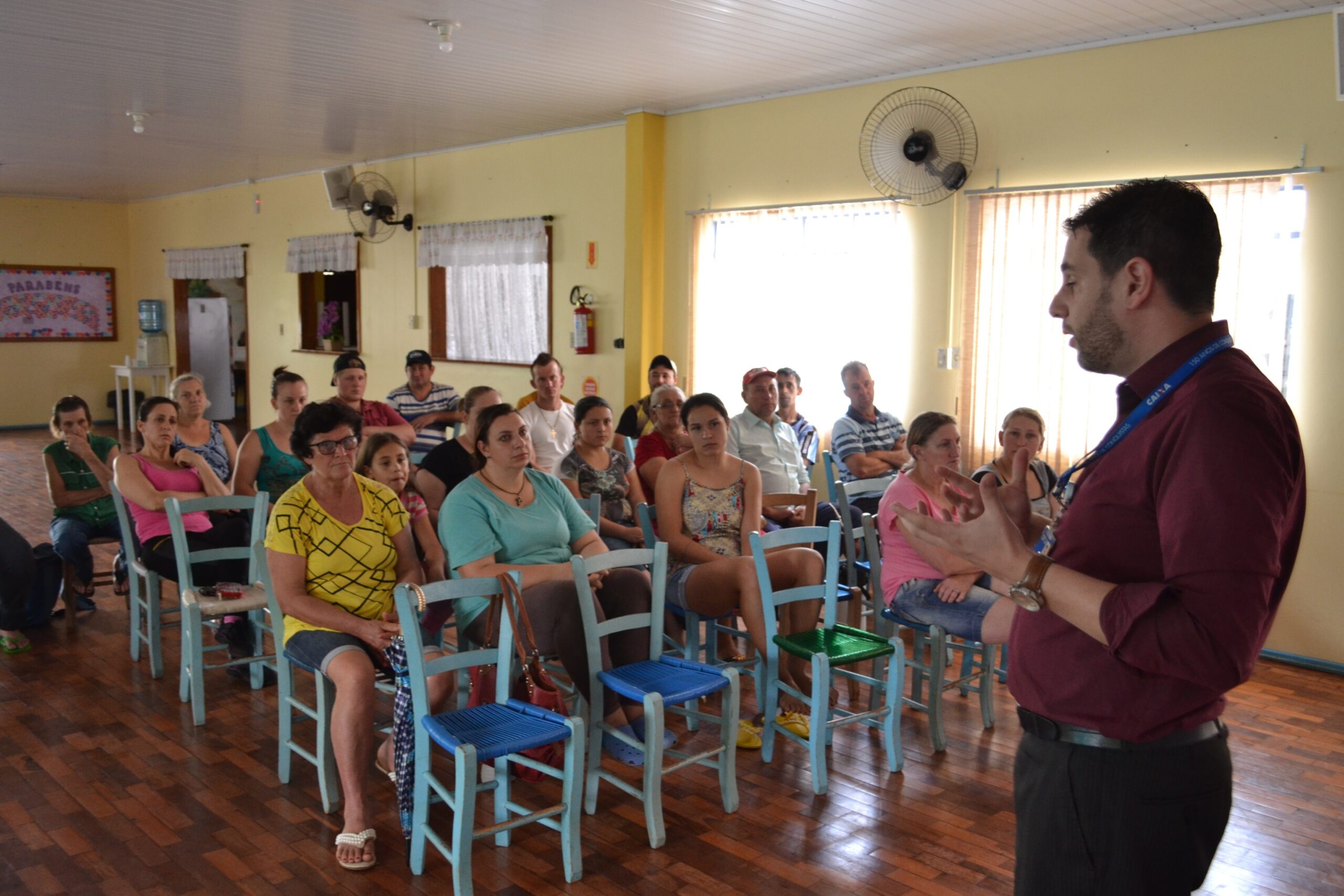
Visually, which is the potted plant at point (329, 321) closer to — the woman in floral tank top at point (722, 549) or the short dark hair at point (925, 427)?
the woman in floral tank top at point (722, 549)

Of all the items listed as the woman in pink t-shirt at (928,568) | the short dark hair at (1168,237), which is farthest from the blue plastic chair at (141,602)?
the short dark hair at (1168,237)

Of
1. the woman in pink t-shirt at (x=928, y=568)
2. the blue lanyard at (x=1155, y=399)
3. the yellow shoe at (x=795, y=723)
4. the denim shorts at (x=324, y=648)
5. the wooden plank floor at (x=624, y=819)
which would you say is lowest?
the wooden plank floor at (x=624, y=819)

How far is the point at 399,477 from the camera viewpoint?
3.89m

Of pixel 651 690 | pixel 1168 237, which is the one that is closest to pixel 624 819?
pixel 651 690

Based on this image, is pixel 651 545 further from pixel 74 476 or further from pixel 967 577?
pixel 74 476

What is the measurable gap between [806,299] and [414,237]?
13.8ft

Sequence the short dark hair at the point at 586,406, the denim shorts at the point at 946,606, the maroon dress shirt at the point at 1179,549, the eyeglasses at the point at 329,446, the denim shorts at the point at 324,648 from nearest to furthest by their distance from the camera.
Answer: the maroon dress shirt at the point at 1179,549
the denim shorts at the point at 324,648
the eyeglasses at the point at 329,446
the denim shorts at the point at 946,606
the short dark hair at the point at 586,406

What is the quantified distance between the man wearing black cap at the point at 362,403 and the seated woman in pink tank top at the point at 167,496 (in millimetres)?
880

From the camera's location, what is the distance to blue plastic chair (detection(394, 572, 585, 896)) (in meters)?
2.67

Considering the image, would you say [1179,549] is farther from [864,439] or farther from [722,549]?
[864,439]

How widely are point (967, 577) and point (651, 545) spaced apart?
1.25m

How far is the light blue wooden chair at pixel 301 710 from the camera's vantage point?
321cm

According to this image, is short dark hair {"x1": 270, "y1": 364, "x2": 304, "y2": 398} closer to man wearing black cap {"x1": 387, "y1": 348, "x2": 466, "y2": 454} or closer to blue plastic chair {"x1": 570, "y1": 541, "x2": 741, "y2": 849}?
man wearing black cap {"x1": 387, "y1": 348, "x2": 466, "y2": 454}

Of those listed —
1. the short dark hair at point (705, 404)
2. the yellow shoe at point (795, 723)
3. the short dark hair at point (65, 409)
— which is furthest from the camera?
the short dark hair at point (65, 409)
